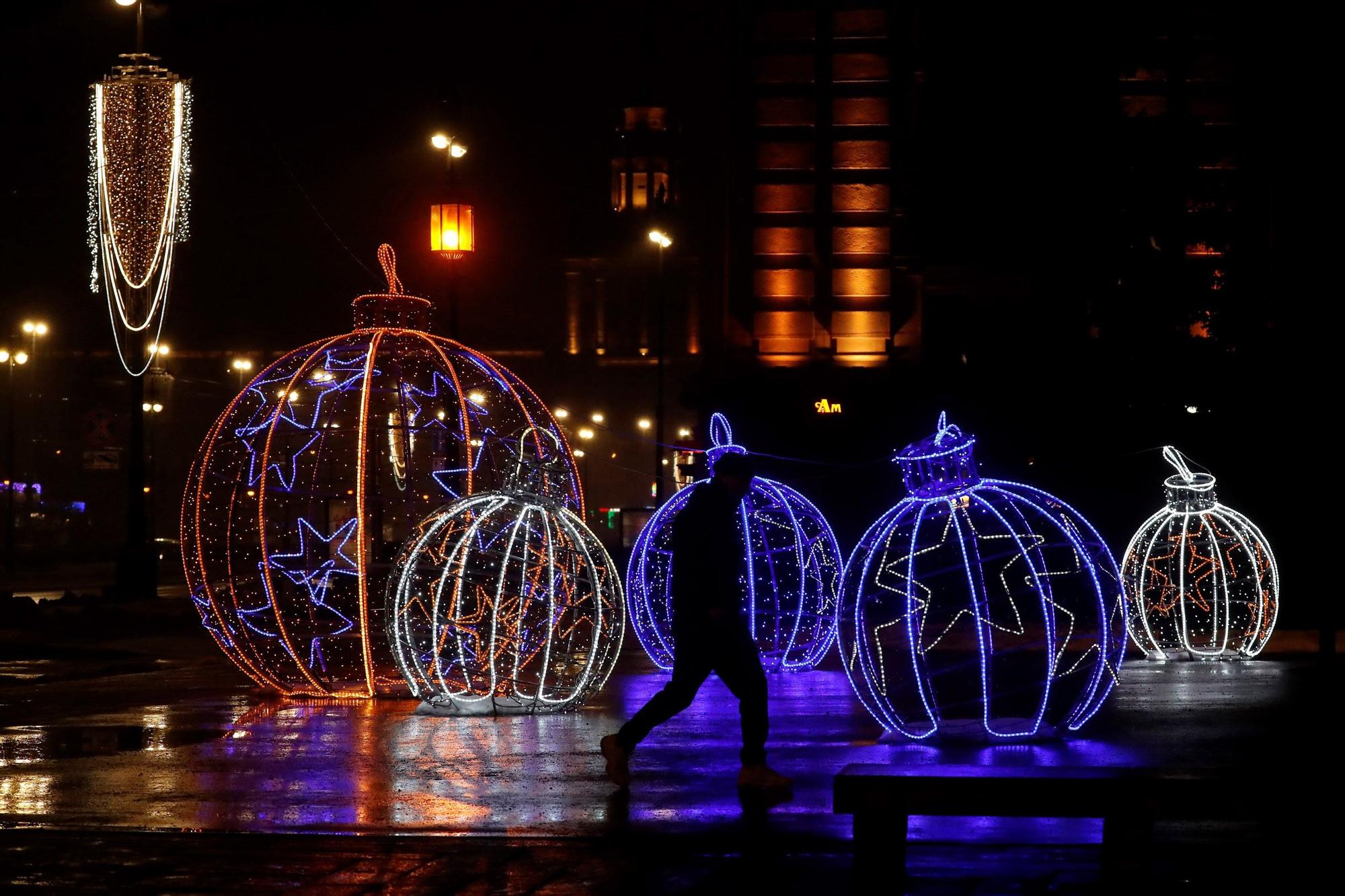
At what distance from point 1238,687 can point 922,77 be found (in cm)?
2230

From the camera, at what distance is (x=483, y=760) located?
10391mm

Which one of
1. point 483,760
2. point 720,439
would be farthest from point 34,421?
point 483,760

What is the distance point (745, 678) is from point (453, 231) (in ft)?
47.5

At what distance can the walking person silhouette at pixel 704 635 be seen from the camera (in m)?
9.39

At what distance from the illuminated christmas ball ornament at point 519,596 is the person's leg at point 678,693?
241cm

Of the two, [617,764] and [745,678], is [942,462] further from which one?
[617,764]

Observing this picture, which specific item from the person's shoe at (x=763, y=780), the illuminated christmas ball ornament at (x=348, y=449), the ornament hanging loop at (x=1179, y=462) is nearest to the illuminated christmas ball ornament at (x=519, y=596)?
the illuminated christmas ball ornament at (x=348, y=449)

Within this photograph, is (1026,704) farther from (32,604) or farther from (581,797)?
(32,604)

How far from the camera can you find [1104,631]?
10.6m

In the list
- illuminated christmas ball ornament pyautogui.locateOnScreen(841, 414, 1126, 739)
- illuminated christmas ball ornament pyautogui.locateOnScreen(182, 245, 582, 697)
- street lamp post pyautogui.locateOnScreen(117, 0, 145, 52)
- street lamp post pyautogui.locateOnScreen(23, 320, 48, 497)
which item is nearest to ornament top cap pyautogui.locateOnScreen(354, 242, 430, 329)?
illuminated christmas ball ornament pyautogui.locateOnScreen(182, 245, 582, 697)

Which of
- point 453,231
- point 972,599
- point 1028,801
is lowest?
point 1028,801

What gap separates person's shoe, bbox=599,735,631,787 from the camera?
368 inches

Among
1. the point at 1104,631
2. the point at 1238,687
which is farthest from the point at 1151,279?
the point at 1104,631

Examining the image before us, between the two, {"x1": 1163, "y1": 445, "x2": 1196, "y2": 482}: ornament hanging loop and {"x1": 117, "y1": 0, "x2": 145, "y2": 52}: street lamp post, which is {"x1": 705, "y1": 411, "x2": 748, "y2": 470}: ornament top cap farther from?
{"x1": 117, "y1": 0, "x2": 145, "y2": 52}: street lamp post
